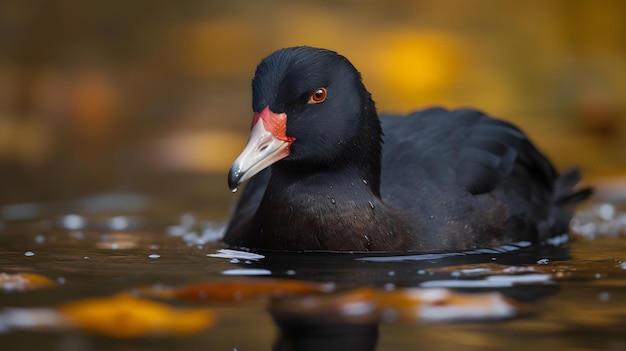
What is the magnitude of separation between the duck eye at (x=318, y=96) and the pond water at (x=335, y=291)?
0.68 m

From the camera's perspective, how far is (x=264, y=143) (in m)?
5.17

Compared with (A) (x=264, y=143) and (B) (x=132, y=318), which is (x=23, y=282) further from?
(A) (x=264, y=143)

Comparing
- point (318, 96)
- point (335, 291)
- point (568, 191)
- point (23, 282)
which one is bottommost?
point (335, 291)

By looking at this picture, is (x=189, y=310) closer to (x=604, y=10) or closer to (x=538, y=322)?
(x=538, y=322)

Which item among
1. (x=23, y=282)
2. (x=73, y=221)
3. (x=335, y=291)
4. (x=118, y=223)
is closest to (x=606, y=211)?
(x=118, y=223)

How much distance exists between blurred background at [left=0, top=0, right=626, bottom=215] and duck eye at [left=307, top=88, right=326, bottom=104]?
17.2ft

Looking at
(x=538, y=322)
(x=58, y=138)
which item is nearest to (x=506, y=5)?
(x=58, y=138)

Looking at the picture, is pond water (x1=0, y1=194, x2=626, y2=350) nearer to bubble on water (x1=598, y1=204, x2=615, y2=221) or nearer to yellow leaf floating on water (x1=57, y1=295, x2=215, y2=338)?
yellow leaf floating on water (x1=57, y1=295, x2=215, y2=338)

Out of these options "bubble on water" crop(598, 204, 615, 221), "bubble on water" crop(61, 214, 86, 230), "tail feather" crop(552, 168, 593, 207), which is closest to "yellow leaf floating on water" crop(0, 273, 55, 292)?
"bubble on water" crop(61, 214, 86, 230)

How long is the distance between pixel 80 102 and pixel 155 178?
103 inches

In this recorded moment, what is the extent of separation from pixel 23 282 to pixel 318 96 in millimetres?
1574

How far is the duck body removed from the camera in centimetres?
526

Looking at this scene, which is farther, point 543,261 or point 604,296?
point 543,261

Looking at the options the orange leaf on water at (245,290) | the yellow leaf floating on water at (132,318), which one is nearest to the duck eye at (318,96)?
the orange leaf on water at (245,290)
